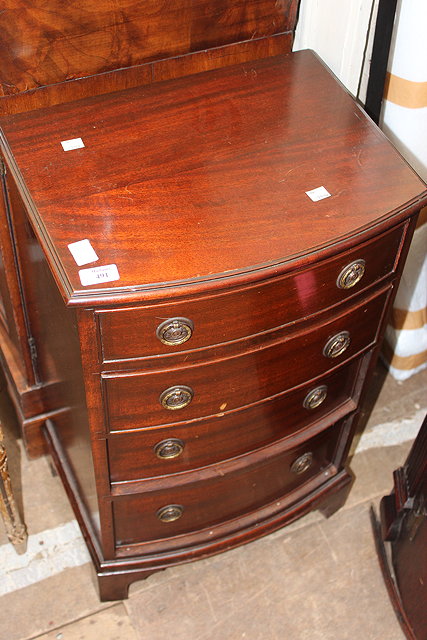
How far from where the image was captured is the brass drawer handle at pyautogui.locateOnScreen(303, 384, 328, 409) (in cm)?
153

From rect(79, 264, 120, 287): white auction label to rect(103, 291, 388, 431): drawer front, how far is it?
19cm

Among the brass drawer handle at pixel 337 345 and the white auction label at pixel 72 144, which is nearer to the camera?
the white auction label at pixel 72 144

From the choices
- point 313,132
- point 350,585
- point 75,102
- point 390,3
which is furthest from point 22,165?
point 350,585

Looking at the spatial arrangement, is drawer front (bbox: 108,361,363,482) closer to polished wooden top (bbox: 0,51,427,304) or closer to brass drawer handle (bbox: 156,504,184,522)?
brass drawer handle (bbox: 156,504,184,522)

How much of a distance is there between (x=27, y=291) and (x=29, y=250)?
0.54 ft

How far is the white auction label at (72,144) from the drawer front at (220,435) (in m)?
0.47

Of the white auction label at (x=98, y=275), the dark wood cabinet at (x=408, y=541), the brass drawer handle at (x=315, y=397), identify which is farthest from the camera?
the dark wood cabinet at (x=408, y=541)

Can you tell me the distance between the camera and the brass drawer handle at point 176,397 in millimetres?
1321

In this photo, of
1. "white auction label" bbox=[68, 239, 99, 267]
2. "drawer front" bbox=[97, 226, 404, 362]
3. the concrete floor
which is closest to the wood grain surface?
"white auction label" bbox=[68, 239, 99, 267]

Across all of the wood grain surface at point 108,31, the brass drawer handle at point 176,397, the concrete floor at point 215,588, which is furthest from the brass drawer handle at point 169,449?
the wood grain surface at point 108,31

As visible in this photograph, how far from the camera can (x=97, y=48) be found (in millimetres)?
1377

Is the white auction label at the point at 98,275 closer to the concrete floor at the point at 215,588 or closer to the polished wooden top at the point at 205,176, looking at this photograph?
the polished wooden top at the point at 205,176

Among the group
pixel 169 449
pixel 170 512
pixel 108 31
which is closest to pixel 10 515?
pixel 170 512

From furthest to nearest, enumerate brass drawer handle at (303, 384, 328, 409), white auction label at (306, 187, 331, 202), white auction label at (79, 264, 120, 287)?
brass drawer handle at (303, 384, 328, 409), white auction label at (306, 187, 331, 202), white auction label at (79, 264, 120, 287)
